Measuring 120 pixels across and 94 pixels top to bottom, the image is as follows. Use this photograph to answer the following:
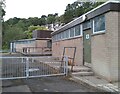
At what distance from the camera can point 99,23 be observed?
11984mm

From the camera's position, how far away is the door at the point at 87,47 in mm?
13852

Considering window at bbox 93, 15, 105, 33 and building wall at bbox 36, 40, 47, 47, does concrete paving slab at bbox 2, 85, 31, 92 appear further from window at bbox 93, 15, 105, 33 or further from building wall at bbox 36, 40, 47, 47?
building wall at bbox 36, 40, 47, 47

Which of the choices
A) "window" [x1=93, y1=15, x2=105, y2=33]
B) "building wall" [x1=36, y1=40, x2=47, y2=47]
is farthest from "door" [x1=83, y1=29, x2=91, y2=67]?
"building wall" [x1=36, y1=40, x2=47, y2=47]

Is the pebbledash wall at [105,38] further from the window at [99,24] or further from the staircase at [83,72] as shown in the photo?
the staircase at [83,72]

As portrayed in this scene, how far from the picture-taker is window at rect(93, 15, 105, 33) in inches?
451

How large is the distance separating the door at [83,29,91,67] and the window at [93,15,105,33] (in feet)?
4.26

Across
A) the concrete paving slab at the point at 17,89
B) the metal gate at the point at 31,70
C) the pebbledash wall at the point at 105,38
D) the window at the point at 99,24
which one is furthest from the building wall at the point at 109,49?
the concrete paving slab at the point at 17,89

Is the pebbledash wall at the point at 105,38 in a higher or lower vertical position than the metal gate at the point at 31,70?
higher

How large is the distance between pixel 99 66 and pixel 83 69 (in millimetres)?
1314

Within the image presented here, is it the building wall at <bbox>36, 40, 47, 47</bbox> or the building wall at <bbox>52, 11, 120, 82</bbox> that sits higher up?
the building wall at <bbox>36, 40, 47, 47</bbox>

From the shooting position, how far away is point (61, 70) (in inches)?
541

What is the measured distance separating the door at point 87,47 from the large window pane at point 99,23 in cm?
139

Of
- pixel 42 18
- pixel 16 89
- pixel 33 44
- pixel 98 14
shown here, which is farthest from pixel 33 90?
pixel 42 18

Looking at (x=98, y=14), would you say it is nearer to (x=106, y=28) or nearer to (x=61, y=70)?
(x=106, y=28)
